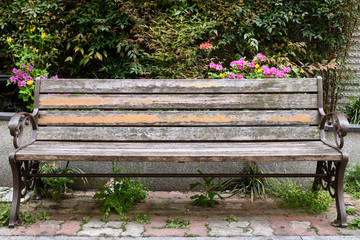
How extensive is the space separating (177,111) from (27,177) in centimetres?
137

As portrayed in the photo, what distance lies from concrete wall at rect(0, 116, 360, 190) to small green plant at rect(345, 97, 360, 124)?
2.75 ft

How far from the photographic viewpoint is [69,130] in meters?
3.36

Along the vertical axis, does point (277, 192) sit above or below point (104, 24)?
below

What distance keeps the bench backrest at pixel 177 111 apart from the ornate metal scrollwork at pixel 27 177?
0.86 ft

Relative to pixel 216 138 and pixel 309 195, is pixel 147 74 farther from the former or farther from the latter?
pixel 309 195

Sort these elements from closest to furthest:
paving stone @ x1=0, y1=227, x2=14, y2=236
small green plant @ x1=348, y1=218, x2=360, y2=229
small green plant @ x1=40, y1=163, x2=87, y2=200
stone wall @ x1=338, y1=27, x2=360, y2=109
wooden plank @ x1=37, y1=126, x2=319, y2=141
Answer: paving stone @ x1=0, y1=227, x2=14, y2=236 < small green plant @ x1=348, y1=218, x2=360, y2=229 < wooden plank @ x1=37, y1=126, x2=319, y2=141 < small green plant @ x1=40, y1=163, x2=87, y2=200 < stone wall @ x1=338, y1=27, x2=360, y2=109

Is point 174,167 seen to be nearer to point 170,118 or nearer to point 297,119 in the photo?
point 170,118

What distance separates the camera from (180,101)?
3.41m

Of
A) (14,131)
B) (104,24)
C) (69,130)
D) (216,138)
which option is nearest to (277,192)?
(216,138)

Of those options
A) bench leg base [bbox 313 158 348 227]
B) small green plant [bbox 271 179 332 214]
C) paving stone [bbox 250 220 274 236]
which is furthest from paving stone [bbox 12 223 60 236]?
bench leg base [bbox 313 158 348 227]

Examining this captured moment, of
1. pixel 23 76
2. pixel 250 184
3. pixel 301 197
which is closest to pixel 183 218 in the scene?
pixel 250 184

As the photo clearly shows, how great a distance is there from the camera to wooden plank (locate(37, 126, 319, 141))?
11.0 ft

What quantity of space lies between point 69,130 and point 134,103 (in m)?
0.62

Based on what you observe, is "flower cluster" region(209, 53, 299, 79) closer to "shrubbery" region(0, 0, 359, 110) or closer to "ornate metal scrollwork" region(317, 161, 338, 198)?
"shrubbery" region(0, 0, 359, 110)
